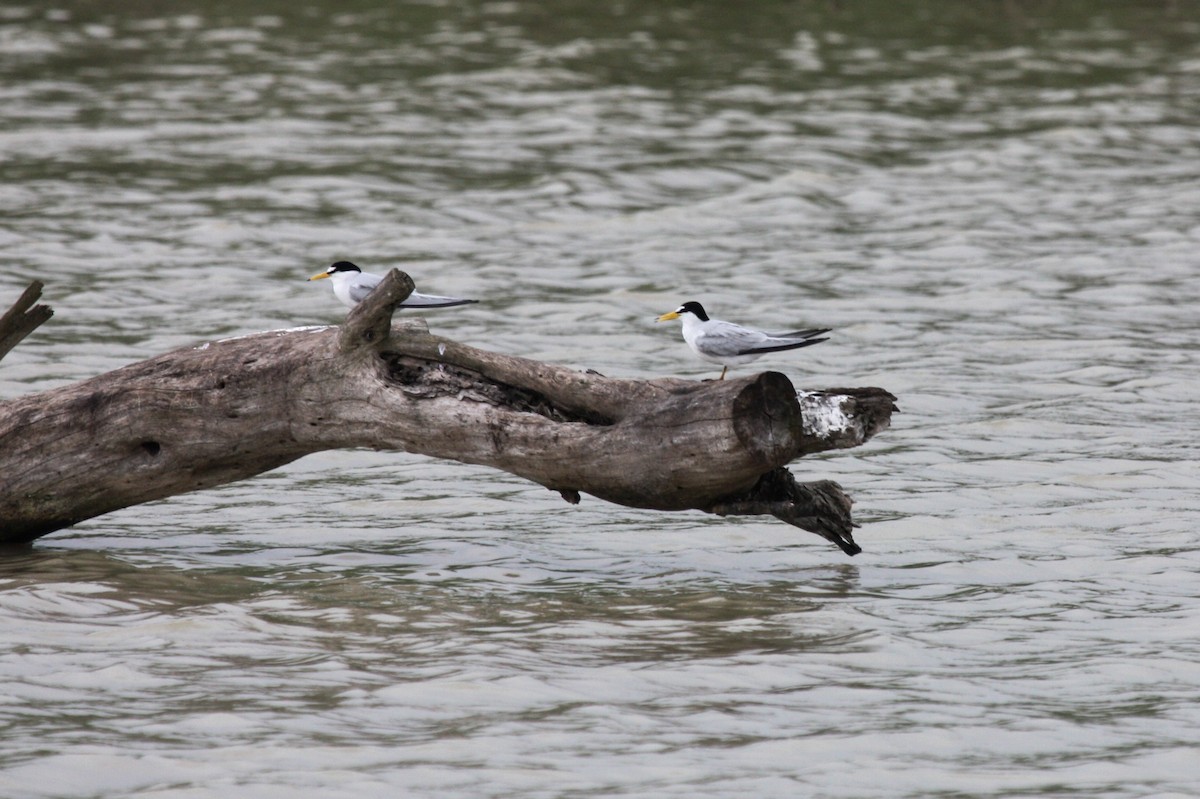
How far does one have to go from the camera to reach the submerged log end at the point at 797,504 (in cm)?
833

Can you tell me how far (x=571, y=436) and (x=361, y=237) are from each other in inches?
390

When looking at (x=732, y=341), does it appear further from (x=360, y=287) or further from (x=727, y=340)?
(x=360, y=287)

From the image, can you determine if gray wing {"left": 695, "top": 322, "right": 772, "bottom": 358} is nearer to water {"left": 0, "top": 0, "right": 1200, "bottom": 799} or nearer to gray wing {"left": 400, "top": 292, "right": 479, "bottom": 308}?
water {"left": 0, "top": 0, "right": 1200, "bottom": 799}

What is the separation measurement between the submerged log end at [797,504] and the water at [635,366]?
0.36 metres

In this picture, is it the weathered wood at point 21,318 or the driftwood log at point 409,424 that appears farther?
the weathered wood at point 21,318

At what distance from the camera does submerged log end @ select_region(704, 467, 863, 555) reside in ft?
27.3

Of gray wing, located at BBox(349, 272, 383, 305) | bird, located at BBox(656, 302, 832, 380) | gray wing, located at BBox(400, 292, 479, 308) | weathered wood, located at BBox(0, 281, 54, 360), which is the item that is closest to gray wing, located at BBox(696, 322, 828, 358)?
bird, located at BBox(656, 302, 832, 380)

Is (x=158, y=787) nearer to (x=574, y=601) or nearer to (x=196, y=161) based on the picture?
(x=574, y=601)

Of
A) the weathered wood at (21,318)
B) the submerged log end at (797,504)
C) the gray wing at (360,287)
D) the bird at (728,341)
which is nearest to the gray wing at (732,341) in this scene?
the bird at (728,341)

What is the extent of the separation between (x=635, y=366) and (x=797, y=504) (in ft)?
17.4

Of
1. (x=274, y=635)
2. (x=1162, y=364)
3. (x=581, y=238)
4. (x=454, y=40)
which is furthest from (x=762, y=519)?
(x=454, y=40)

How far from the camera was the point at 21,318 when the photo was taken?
29.1 ft

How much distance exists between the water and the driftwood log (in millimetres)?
545

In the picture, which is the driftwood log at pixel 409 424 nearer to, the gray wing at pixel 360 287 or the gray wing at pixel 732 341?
the gray wing at pixel 732 341
